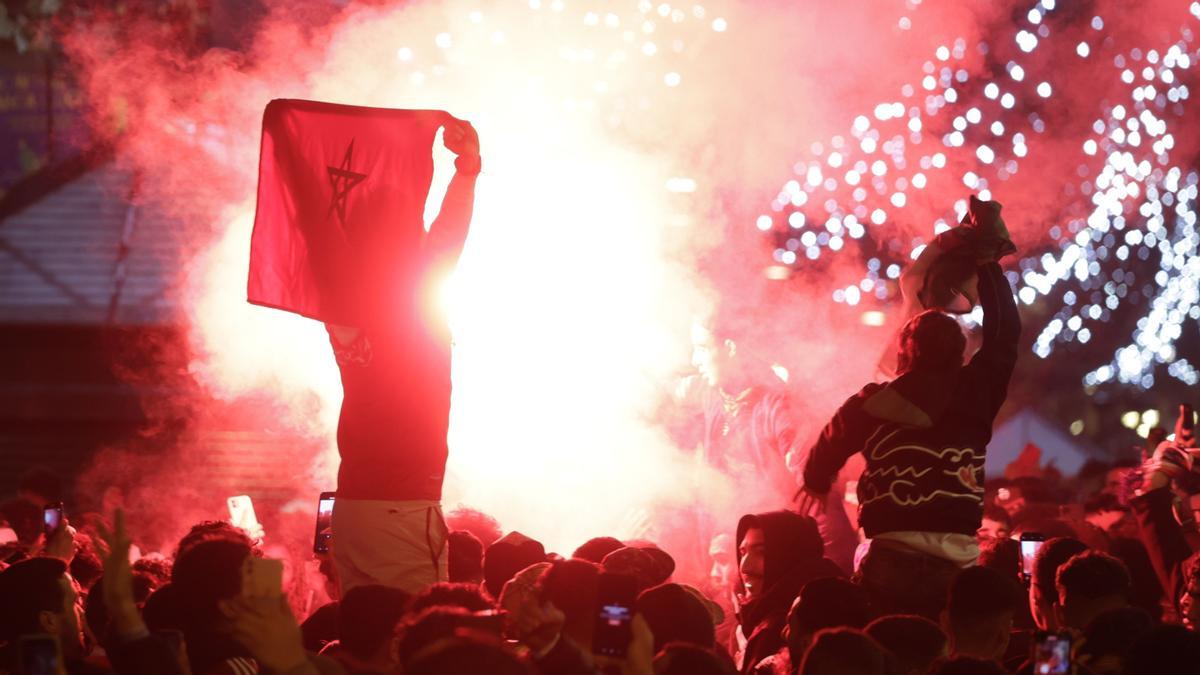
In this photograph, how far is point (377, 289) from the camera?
4707 mm

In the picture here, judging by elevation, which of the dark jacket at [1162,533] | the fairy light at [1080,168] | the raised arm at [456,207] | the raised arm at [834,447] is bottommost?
the dark jacket at [1162,533]

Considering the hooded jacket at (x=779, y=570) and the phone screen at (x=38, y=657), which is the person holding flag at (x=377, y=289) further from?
the phone screen at (x=38, y=657)

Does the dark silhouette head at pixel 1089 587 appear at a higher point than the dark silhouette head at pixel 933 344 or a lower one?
lower

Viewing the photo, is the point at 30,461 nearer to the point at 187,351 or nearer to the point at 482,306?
the point at 187,351

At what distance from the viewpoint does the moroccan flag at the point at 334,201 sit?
481 cm

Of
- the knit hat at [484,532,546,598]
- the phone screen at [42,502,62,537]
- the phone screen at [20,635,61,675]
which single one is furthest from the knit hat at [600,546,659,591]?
the phone screen at [20,635,61,675]

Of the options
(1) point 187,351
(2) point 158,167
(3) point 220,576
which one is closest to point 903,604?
(3) point 220,576

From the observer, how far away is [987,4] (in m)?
15.0

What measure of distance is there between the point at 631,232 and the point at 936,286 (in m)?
5.26

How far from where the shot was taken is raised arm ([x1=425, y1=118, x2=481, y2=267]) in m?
4.69

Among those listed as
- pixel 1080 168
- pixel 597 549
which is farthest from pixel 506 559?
pixel 1080 168

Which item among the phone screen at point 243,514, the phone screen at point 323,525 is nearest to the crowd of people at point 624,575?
the phone screen at point 323,525

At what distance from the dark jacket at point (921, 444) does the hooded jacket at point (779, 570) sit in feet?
2.63

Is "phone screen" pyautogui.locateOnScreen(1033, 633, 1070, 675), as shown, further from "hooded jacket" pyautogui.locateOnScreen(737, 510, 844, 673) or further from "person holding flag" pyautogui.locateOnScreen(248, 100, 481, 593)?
"person holding flag" pyautogui.locateOnScreen(248, 100, 481, 593)
